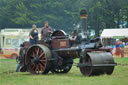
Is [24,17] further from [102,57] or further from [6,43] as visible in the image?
[102,57]

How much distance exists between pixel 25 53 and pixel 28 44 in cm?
73

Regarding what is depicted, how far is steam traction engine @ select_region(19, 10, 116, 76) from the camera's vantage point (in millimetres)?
12133

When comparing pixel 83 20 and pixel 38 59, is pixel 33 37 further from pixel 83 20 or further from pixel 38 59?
pixel 83 20

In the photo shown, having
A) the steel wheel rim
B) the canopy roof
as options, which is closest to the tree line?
the canopy roof

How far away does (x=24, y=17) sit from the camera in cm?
4769

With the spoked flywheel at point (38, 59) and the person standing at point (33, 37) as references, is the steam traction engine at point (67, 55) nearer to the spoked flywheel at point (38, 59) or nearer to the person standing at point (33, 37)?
the spoked flywheel at point (38, 59)

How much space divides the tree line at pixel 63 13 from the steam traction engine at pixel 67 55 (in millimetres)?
25799

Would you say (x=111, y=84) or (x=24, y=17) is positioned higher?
(x=24, y=17)

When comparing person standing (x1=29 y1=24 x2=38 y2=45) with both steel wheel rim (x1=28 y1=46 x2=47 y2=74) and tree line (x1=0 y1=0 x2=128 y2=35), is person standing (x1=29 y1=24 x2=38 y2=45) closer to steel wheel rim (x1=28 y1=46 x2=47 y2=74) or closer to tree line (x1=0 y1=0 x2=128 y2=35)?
steel wheel rim (x1=28 y1=46 x2=47 y2=74)

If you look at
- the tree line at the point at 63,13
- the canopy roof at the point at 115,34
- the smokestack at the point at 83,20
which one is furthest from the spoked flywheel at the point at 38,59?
the tree line at the point at 63,13

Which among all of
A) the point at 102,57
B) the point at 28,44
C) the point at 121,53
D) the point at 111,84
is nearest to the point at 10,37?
the point at 121,53

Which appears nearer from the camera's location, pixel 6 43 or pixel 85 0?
pixel 6 43

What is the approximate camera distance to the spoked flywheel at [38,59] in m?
13.2

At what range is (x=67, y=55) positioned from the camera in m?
13.3
